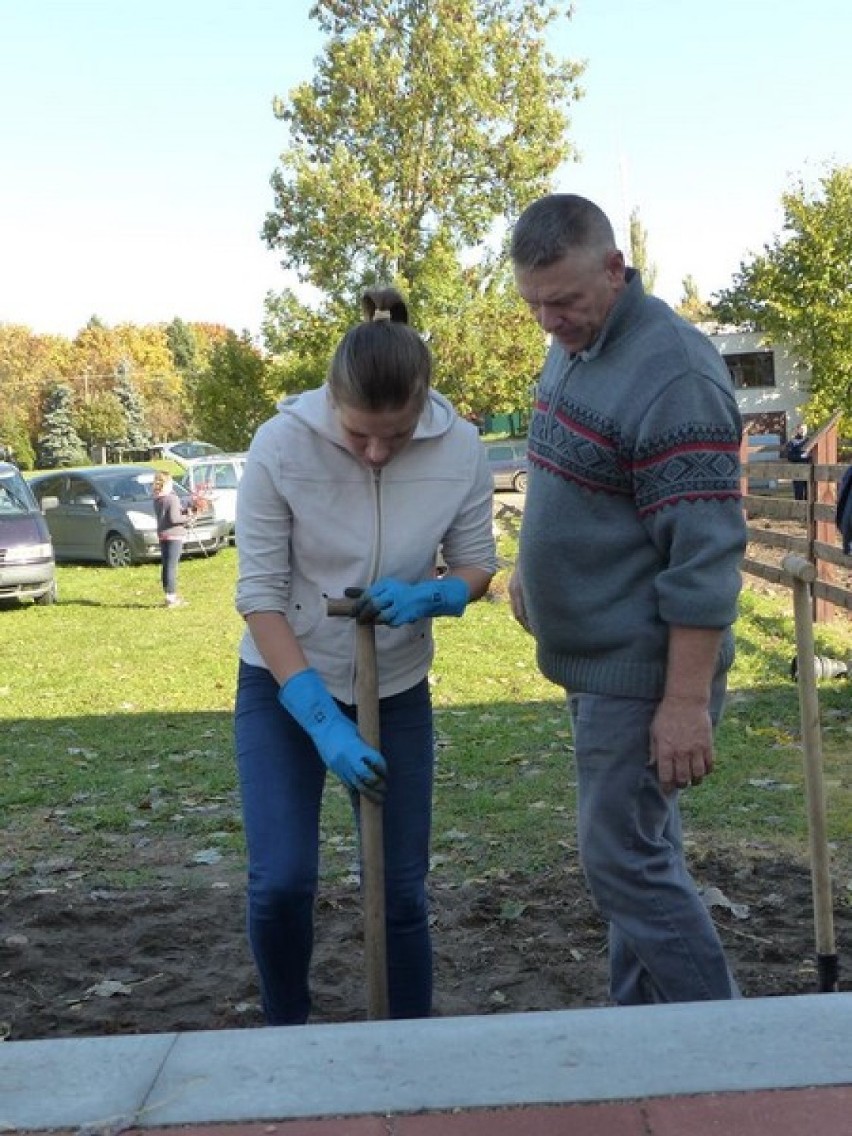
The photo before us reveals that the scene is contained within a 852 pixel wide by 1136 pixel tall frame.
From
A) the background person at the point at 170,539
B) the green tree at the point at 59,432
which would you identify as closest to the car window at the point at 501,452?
the background person at the point at 170,539

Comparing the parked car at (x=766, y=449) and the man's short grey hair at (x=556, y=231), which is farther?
the parked car at (x=766, y=449)

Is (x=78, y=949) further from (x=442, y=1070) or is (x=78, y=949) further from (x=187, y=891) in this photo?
(x=442, y=1070)

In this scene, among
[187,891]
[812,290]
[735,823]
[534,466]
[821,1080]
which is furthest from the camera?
[812,290]

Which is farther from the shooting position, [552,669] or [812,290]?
[812,290]

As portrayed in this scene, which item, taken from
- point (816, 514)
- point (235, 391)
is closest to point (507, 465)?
point (235, 391)

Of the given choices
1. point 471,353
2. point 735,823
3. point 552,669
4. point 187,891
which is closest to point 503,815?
point 735,823

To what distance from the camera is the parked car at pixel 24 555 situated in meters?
16.3

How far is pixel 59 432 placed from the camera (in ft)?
273

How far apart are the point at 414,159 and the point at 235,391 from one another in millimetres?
11410

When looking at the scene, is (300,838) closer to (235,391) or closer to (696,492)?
(696,492)

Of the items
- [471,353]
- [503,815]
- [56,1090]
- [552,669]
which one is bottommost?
[503,815]

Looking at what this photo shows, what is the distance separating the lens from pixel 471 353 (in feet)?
85.5

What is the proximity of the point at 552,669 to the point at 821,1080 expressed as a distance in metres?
1.11

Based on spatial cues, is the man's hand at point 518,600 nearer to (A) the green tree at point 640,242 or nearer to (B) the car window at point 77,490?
(B) the car window at point 77,490
